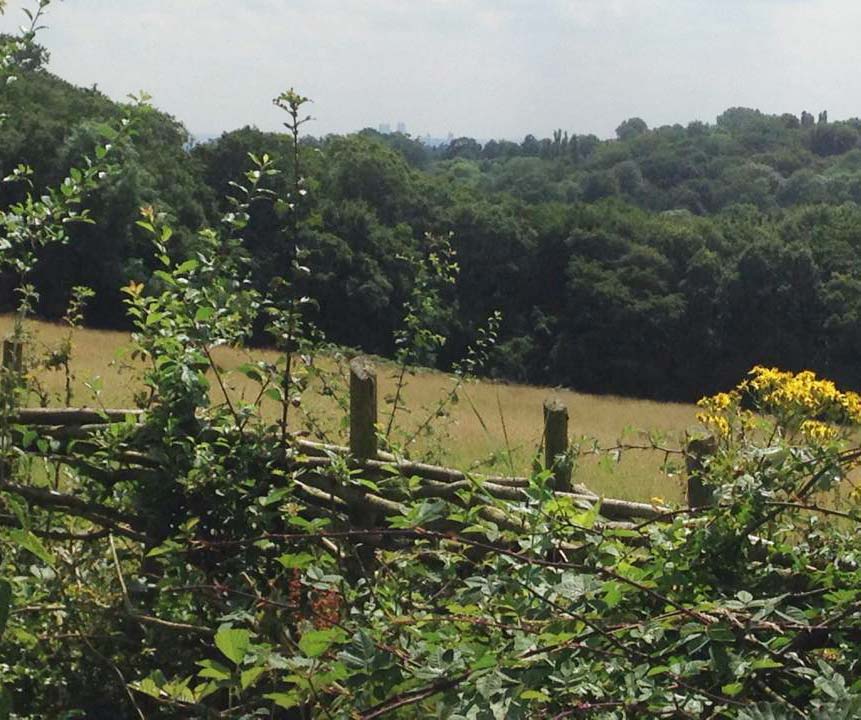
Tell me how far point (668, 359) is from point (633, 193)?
48.5 metres

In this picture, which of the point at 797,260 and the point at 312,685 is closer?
the point at 312,685

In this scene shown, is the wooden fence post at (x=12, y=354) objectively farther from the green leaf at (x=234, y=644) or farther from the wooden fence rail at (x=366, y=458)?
the green leaf at (x=234, y=644)

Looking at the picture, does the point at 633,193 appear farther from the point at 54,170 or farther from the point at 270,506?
the point at 270,506

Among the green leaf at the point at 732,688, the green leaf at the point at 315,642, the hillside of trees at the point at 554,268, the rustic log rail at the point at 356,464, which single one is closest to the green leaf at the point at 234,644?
the green leaf at the point at 315,642

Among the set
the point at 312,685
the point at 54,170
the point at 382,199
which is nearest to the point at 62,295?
the point at 54,170

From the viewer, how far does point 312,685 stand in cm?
185

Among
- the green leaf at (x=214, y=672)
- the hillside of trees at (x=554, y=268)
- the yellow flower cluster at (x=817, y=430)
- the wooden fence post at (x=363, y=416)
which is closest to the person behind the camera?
the green leaf at (x=214, y=672)

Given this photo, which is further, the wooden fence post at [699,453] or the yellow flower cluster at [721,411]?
the yellow flower cluster at [721,411]

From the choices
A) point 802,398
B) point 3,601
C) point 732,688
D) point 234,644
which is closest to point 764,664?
point 732,688

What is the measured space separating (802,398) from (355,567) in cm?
131

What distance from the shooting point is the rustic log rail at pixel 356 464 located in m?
3.17

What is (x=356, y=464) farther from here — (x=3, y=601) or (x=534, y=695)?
(x=534, y=695)

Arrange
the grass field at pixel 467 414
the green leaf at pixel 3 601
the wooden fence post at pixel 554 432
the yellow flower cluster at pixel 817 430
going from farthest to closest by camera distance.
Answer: the grass field at pixel 467 414 → the wooden fence post at pixel 554 432 → the yellow flower cluster at pixel 817 430 → the green leaf at pixel 3 601

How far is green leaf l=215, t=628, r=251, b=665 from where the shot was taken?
1.87 metres
